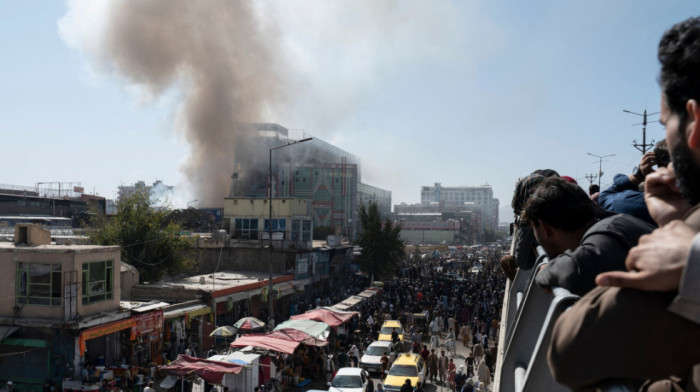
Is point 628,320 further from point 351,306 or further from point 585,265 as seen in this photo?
point 351,306

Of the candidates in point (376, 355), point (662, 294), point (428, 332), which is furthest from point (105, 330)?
point (662, 294)

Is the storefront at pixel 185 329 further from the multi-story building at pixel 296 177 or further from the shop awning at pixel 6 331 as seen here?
the multi-story building at pixel 296 177

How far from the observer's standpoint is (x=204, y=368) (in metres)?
12.3

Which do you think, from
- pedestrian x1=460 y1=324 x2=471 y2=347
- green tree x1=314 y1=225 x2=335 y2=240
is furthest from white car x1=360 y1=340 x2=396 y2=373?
green tree x1=314 y1=225 x2=335 y2=240

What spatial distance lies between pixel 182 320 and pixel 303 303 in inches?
408

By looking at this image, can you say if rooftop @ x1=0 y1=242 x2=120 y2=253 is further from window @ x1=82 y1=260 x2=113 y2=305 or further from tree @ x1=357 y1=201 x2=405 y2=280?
tree @ x1=357 y1=201 x2=405 y2=280

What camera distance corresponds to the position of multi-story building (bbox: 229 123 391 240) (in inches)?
2805

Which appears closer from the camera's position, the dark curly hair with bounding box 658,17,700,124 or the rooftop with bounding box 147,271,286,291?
the dark curly hair with bounding box 658,17,700,124

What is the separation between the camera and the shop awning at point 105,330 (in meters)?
15.8

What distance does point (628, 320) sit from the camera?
100 centimetres

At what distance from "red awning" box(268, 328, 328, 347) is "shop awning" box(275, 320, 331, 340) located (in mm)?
268

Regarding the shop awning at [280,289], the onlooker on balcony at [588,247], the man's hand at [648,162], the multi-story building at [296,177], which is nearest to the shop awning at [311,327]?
the shop awning at [280,289]

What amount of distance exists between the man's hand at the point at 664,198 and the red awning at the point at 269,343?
1361cm

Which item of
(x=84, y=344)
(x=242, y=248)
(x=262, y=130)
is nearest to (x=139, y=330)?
(x=84, y=344)
